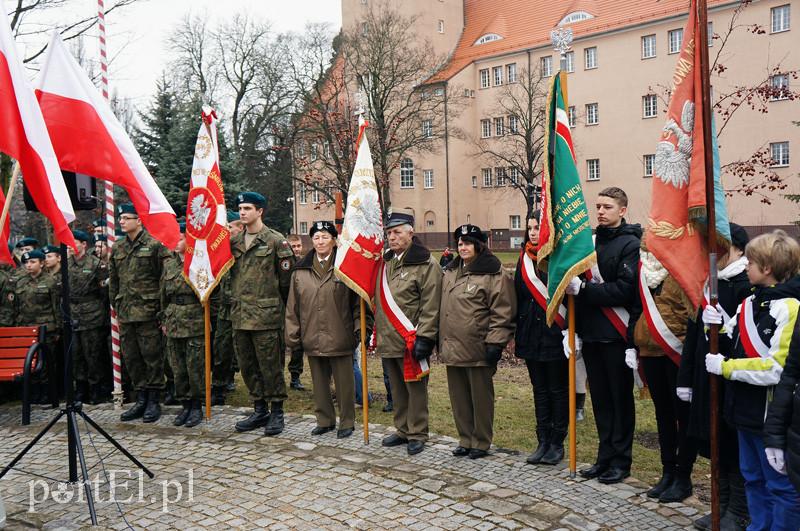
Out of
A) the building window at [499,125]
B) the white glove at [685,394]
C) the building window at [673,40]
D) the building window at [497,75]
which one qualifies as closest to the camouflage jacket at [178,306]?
the white glove at [685,394]

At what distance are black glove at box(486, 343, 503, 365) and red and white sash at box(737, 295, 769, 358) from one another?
218cm

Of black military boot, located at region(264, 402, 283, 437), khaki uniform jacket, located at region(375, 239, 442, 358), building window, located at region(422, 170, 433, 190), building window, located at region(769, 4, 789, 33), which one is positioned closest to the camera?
khaki uniform jacket, located at region(375, 239, 442, 358)

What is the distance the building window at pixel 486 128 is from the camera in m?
50.7

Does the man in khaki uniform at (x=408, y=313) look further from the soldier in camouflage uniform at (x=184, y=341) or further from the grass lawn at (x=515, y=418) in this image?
the soldier in camouflage uniform at (x=184, y=341)

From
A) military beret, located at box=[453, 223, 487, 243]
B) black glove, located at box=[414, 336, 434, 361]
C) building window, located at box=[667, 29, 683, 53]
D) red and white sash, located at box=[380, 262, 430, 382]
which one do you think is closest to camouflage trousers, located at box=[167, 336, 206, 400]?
red and white sash, located at box=[380, 262, 430, 382]

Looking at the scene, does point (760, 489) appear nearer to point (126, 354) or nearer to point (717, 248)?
point (717, 248)

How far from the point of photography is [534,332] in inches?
241

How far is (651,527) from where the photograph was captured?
15.7 ft

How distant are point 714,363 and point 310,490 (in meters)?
3.19

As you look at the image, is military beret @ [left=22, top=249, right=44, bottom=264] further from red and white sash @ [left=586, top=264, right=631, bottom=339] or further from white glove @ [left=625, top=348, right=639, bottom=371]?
white glove @ [left=625, top=348, right=639, bottom=371]

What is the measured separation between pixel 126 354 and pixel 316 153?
26.5 metres

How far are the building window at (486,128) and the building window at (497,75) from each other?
8.72 ft

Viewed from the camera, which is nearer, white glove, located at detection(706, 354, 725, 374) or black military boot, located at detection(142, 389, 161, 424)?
white glove, located at detection(706, 354, 725, 374)

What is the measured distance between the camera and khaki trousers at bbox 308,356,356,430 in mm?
7191
